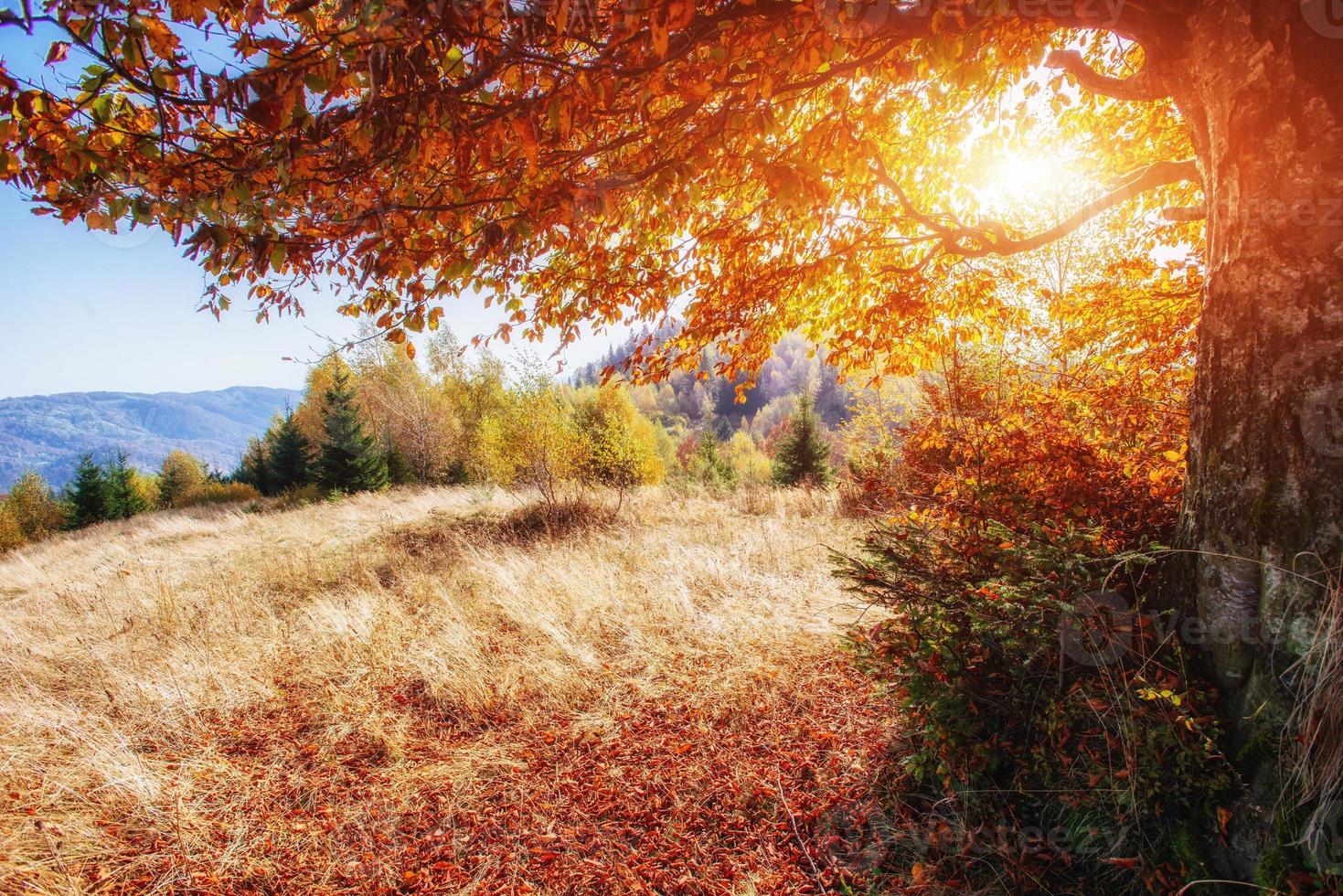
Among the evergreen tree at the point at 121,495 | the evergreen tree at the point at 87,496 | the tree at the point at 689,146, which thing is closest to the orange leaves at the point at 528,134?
the tree at the point at 689,146

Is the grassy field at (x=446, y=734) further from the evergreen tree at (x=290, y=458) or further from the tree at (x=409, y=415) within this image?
the evergreen tree at (x=290, y=458)

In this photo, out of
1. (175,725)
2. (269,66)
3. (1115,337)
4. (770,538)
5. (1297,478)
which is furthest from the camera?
(770,538)

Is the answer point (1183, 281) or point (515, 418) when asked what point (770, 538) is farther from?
point (515, 418)

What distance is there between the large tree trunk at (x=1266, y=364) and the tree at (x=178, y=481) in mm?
39977

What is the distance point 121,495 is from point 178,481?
4493 millimetres

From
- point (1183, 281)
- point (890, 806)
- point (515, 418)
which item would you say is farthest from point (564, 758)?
point (515, 418)

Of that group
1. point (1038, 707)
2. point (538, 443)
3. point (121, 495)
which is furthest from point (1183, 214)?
point (121, 495)

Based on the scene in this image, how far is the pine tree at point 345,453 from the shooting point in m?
23.0

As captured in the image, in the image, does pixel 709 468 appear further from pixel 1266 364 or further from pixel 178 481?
pixel 178 481

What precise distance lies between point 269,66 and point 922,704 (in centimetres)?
393

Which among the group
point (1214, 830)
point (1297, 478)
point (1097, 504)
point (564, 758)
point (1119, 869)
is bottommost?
point (564, 758)

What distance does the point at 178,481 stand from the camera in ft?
107

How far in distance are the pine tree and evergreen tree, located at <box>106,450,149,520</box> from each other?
43.5 ft

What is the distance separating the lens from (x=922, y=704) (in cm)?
272
